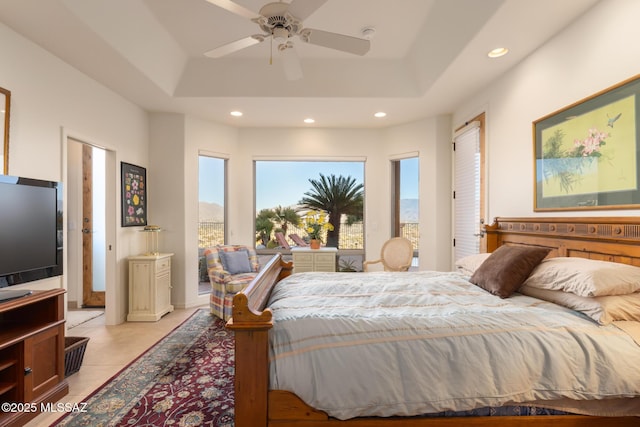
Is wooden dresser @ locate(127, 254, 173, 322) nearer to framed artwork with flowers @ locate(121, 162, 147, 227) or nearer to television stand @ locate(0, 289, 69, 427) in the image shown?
framed artwork with flowers @ locate(121, 162, 147, 227)

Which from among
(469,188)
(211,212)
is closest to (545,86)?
(469,188)

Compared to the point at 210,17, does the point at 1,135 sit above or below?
below

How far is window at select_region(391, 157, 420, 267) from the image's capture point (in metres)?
4.97

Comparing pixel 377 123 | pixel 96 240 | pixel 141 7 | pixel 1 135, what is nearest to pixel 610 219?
pixel 377 123

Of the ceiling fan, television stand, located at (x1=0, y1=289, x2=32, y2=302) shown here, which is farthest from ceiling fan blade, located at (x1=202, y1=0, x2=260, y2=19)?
television stand, located at (x1=0, y1=289, x2=32, y2=302)

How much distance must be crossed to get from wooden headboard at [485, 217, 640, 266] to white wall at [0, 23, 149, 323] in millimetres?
4062

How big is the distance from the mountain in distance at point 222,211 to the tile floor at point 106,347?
136 centimetres

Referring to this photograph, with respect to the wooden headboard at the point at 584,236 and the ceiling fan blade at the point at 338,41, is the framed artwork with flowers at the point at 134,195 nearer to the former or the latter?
the ceiling fan blade at the point at 338,41

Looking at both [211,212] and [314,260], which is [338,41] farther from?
[211,212]

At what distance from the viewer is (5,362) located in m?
1.91

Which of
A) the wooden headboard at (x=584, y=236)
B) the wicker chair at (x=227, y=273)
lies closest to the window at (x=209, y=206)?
the wicker chair at (x=227, y=273)

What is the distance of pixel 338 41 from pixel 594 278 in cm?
213

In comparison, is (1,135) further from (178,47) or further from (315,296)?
(315,296)

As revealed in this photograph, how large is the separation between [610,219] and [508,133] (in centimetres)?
142
